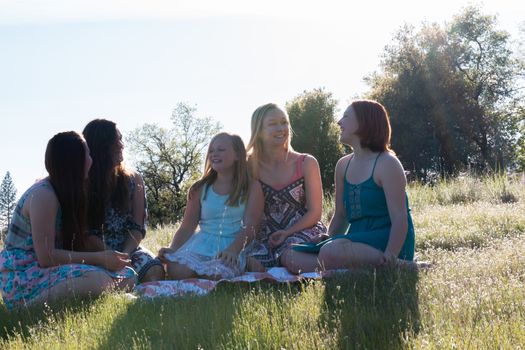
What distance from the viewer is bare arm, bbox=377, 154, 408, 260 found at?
5.50m

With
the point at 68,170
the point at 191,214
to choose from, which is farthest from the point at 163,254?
the point at 68,170

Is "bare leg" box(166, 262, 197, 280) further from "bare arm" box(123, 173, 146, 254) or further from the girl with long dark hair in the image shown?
"bare arm" box(123, 173, 146, 254)

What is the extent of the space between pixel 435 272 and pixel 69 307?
3.04 metres

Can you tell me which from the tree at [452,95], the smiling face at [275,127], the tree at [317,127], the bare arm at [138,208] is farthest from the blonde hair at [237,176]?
the tree at [317,127]

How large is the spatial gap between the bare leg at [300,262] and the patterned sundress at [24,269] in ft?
5.67

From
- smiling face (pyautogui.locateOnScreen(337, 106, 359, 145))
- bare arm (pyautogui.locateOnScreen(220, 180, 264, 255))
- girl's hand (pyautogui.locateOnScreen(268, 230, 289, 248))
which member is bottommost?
girl's hand (pyautogui.locateOnScreen(268, 230, 289, 248))

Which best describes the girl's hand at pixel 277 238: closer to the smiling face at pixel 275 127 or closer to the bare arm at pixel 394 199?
the smiling face at pixel 275 127

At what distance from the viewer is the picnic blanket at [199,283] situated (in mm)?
5328

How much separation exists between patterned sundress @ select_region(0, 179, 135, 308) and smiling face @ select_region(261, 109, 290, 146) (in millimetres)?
2381

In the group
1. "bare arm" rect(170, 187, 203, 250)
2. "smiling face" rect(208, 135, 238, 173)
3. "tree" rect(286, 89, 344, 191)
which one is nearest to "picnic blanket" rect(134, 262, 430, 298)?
"bare arm" rect(170, 187, 203, 250)

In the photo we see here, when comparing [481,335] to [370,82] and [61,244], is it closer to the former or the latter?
[61,244]

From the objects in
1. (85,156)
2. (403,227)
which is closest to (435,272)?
(403,227)

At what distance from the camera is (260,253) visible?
6.71 metres

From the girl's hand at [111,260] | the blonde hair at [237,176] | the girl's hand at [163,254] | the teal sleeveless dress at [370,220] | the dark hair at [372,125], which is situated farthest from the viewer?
the blonde hair at [237,176]
